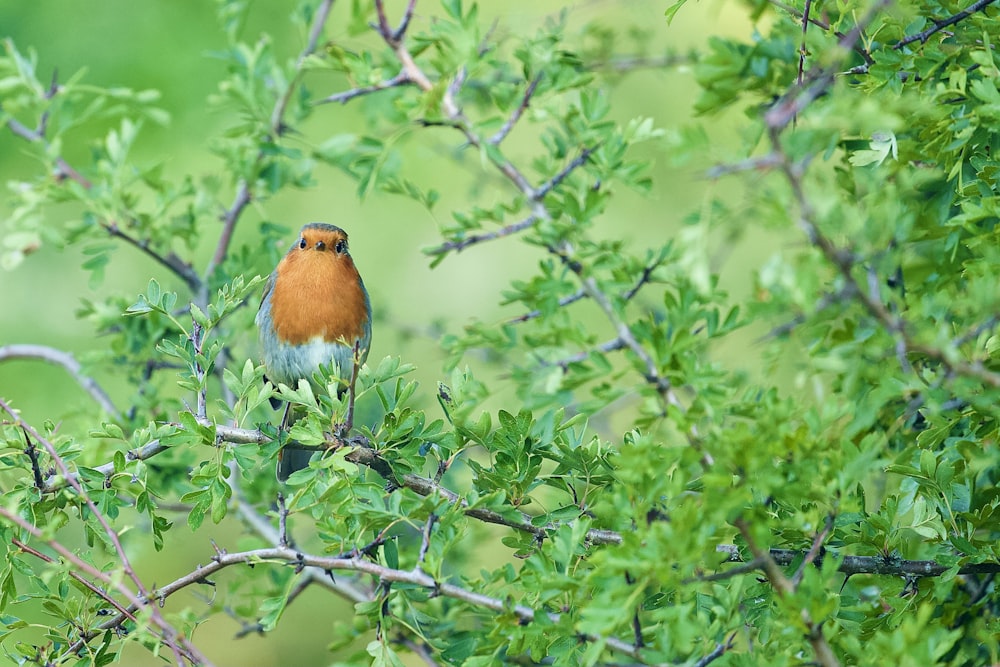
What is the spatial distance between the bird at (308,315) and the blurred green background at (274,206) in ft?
6.46

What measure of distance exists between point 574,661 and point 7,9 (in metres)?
6.37

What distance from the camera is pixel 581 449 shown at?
2193 mm

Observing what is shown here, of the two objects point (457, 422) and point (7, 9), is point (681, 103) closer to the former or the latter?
point (7, 9)

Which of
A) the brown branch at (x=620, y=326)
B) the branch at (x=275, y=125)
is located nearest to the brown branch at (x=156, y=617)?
the brown branch at (x=620, y=326)

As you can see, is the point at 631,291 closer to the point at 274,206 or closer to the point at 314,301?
the point at 314,301

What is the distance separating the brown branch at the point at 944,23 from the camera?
215cm

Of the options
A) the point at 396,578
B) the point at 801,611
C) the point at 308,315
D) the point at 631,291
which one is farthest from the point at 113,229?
the point at 801,611

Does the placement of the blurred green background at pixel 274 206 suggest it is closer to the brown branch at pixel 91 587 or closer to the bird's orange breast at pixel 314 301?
the bird's orange breast at pixel 314 301

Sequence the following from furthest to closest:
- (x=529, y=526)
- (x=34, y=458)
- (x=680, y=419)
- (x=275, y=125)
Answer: (x=275, y=125)
(x=34, y=458)
(x=529, y=526)
(x=680, y=419)

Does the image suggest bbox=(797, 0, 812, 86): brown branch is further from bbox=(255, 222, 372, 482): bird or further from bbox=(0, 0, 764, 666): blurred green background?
bbox=(0, 0, 764, 666): blurred green background

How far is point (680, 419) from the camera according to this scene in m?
1.61

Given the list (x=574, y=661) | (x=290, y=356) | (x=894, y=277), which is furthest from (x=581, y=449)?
(x=290, y=356)

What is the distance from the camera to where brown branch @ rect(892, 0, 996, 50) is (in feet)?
7.04

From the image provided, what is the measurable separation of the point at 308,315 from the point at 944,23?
2535 millimetres
